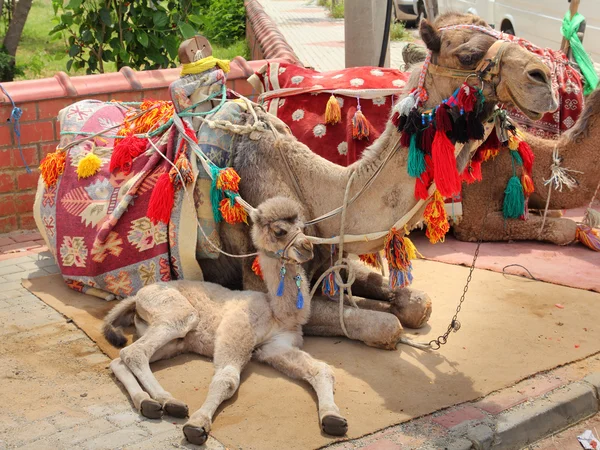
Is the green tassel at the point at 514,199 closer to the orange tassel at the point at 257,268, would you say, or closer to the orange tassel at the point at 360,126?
the orange tassel at the point at 360,126

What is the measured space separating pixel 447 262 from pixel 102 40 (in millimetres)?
4746

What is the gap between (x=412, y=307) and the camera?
18.5 ft

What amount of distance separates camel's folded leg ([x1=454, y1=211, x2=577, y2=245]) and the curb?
2.30 m

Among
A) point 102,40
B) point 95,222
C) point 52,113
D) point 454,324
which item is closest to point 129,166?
point 95,222

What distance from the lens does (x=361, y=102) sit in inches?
275

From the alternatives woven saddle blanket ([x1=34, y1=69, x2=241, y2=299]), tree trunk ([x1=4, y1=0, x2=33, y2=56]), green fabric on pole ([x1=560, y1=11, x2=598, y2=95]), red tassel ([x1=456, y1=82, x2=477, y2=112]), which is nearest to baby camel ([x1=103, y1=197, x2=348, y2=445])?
woven saddle blanket ([x1=34, y1=69, x2=241, y2=299])

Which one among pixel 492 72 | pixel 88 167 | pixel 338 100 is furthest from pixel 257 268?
pixel 338 100

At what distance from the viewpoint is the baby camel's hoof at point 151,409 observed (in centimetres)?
455

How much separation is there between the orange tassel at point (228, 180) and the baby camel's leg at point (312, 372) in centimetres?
106

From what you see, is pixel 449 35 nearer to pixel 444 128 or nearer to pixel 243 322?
pixel 444 128

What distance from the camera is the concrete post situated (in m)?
8.62

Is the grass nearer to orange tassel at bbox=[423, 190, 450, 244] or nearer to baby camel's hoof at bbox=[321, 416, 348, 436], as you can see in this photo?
orange tassel at bbox=[423, 190, 450, 244]

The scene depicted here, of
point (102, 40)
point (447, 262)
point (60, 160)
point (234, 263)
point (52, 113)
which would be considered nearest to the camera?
point (234, 263)

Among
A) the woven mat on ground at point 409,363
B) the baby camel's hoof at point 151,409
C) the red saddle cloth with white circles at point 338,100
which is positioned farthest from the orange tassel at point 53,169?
the baby camel's hoof at point 151,409
